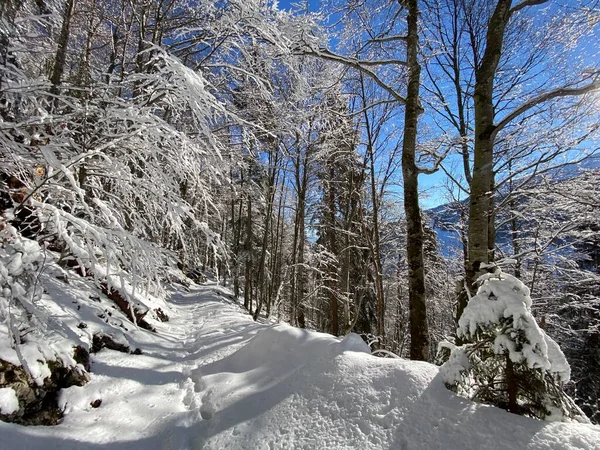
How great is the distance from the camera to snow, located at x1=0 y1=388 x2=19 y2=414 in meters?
2.43

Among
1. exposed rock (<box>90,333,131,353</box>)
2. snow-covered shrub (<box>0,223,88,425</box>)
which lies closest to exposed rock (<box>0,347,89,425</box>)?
snow-covered shrub (<box>0,223,88,425</box>)

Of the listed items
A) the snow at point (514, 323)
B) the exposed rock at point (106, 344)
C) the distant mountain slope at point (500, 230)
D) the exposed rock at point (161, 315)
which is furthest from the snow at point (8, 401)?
the distant mountain slope at point (500, 230)

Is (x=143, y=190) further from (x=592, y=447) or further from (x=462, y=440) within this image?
(x=592, y=447)

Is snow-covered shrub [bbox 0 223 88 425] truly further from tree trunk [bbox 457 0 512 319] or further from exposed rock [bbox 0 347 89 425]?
tree trunk [bbox 457 0 512 319]

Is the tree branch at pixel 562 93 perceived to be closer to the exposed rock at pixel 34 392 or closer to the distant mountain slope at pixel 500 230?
the distant mountain slope at pixel 500 230

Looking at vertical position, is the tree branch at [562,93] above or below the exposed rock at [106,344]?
above

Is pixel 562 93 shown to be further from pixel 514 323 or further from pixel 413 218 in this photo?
pixel 514 323

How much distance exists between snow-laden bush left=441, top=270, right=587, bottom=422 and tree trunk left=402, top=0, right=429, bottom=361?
83.2 inches

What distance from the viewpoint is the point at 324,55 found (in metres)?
4.81

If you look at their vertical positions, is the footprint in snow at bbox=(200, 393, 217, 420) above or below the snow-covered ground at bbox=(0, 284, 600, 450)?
below

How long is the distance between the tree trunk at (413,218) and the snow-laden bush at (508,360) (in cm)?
211

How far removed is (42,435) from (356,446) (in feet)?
8.10

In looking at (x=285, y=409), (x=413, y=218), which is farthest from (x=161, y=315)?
(x=413, y=218)

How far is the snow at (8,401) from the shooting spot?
7.99ft
